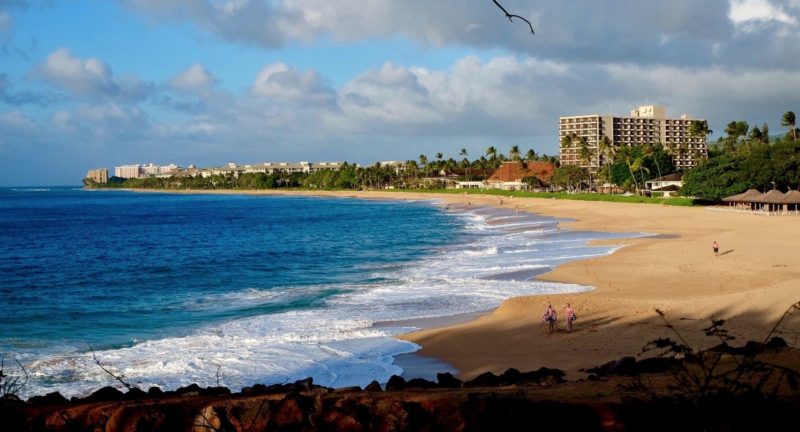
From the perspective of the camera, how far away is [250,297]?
28766mm

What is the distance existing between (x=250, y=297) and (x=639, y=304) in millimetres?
15087

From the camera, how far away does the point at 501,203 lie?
105 m

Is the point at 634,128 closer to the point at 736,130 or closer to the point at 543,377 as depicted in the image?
the point at 736,130

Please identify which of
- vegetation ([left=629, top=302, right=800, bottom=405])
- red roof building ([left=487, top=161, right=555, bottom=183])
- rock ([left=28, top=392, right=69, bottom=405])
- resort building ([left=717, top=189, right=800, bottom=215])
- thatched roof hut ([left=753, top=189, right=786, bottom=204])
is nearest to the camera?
vegetation ([left=629, top=302, right=800, bottom=405])

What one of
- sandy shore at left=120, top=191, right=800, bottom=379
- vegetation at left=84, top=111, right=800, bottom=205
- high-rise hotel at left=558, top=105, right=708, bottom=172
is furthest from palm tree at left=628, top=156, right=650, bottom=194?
high-rise hotel at left=558, top=105, right=708, bottom=172

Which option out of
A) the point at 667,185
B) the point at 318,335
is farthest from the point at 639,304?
the point at 667,185

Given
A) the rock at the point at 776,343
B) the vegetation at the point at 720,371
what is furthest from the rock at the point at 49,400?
the rock at the point at 776,343

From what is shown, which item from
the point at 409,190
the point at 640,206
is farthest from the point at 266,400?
the point at 409,190

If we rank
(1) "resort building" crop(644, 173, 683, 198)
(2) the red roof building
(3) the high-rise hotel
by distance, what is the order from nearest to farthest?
(1) "resort building" crop(644, 173, 683, 198), (2) the red roof building, (3) the high-rise hotel

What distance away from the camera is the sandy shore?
1700cm

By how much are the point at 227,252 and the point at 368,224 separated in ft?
82.5

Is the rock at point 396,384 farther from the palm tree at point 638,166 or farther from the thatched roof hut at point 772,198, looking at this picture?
the palm tree at point 638,166

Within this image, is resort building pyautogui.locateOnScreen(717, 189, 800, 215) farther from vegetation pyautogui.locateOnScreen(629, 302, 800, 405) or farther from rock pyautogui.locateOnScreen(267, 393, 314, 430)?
rock pyautogui.locateOnScreen(267, 393, 314, 430)

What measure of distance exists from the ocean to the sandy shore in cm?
147
